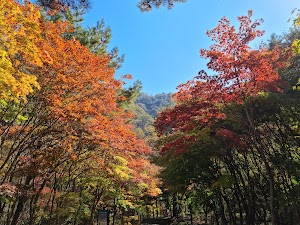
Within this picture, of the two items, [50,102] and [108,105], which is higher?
[108,105]

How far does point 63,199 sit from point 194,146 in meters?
6.66

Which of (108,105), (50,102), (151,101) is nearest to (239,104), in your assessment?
(108,105)

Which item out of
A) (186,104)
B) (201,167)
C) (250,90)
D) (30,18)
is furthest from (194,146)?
(30,18)

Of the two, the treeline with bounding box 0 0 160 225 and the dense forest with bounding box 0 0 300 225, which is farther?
the dense forest with bounding box 0 0 300 225

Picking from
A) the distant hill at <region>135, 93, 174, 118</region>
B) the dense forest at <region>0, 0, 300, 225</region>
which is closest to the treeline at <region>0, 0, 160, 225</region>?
the dense forest at <region>0, 0, 300, 225</region>

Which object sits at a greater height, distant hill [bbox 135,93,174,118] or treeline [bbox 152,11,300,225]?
distant hill [bbox 135,93,174,118]

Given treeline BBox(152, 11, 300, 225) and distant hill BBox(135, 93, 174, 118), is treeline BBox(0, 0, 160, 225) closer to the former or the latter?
treeline BBox(152, 11, 300, 225)

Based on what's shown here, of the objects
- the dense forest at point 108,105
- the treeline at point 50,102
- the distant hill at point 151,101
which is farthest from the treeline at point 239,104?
the distant hill at point 151,101

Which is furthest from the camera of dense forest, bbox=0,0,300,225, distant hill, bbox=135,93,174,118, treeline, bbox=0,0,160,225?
distant hill, bbox=135,93,174,118

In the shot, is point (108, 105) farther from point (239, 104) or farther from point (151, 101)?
point (151, 101)

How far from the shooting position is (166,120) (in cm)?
930

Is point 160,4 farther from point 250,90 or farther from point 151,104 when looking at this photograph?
point 151,104

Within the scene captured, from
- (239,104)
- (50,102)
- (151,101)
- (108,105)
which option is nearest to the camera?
(50,102)

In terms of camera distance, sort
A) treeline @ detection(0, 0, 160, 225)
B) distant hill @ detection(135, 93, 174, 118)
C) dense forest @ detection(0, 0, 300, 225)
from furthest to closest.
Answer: distant hill @ detection(135, 93, 174, 118) → dense forest @ detection(0, 0, 300, 225) → treeline @ detection(0, 0, 160, 225)
